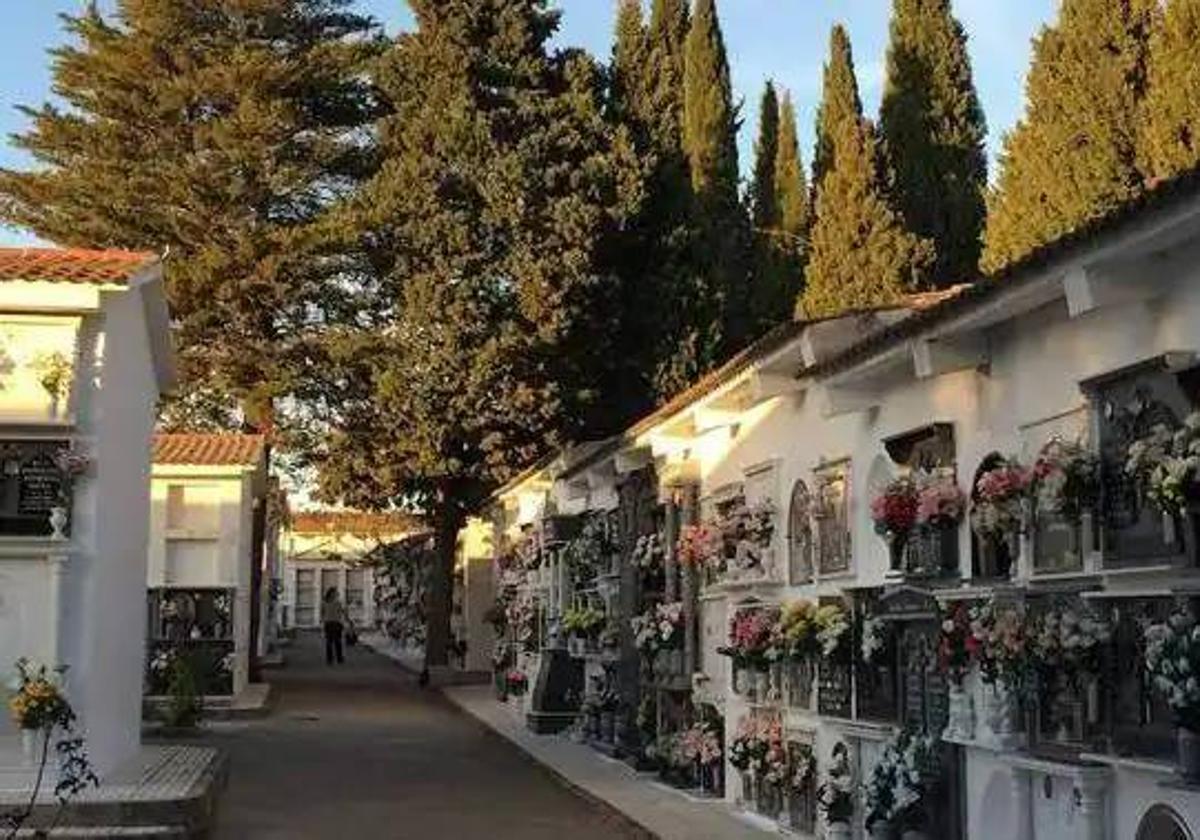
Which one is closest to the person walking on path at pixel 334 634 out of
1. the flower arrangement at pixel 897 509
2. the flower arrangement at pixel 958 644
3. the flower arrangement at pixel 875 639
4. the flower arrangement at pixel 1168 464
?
the flower arrangement at pixel 875 639

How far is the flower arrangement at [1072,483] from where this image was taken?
716cm

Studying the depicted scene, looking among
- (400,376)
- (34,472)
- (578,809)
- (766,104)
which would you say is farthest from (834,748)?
(766,104)

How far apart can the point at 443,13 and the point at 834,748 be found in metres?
23.7

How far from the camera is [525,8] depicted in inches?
1254

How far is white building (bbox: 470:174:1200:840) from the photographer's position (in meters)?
6.83

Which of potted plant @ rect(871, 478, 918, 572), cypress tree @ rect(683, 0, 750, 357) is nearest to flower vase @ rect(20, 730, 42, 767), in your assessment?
potted plant @ rect(871, 478, 918, 572)

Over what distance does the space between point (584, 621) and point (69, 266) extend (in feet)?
27.5

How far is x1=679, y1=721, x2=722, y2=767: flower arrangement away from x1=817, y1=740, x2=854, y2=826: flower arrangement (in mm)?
3280

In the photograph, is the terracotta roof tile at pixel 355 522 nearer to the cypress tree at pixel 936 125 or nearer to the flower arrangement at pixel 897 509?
the cypress tree at pixel 936 125

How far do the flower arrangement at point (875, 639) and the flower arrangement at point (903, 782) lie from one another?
Answer: 1.81 feet

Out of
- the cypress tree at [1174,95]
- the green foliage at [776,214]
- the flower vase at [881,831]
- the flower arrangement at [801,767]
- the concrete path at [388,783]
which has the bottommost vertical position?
the concrete path at [388,783]

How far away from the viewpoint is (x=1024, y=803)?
26.6 feet

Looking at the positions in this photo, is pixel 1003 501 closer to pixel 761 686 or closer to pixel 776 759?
pixel 776 759

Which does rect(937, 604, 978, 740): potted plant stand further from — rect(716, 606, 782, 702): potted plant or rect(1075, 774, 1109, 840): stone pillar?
rect(716, 606, 782, 702): potted plant
